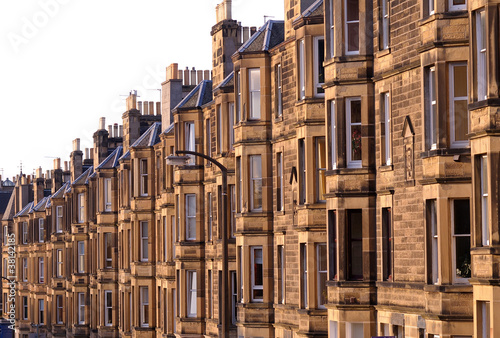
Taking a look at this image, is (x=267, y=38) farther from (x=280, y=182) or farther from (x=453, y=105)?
(x=453, y=105)

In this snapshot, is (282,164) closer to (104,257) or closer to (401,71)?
(401,71)

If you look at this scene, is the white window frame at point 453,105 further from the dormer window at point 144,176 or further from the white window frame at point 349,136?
the dormer window at point 144,176

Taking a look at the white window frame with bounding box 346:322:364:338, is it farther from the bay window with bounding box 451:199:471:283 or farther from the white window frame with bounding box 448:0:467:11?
the white window frame with bounding box 448:0:467:11

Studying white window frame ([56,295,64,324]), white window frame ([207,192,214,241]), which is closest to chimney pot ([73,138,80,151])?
white window frame ([56,295,64,324])

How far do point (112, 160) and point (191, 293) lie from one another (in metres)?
21.4

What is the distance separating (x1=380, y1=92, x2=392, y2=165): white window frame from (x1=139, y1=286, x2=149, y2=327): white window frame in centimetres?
3300

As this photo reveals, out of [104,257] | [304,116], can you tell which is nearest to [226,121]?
[304,116]

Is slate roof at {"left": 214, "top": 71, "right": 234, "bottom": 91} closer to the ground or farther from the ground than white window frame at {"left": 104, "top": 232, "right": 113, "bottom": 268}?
farther from the ground

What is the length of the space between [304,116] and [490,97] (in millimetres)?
12402

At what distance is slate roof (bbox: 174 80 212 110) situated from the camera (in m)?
51.3

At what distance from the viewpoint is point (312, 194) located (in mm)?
35906

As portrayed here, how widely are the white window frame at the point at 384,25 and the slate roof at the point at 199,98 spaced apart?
20.5 meters

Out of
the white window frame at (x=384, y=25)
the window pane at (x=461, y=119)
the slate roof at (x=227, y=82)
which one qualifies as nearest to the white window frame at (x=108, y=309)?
the slate roof at (x=227, y=82)

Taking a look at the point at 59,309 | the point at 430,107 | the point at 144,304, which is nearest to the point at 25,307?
the point at 59,309
